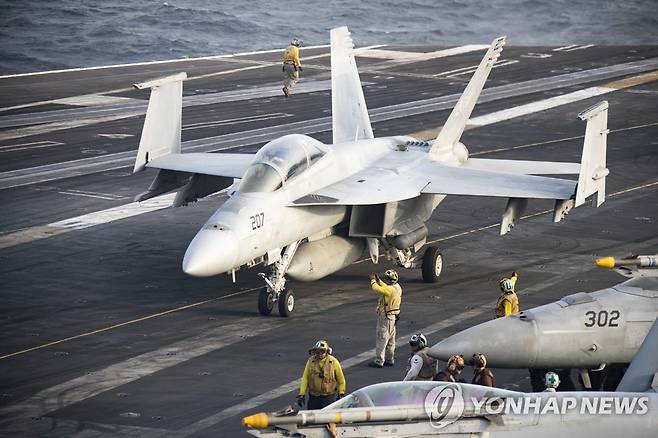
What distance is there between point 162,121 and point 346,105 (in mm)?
5205

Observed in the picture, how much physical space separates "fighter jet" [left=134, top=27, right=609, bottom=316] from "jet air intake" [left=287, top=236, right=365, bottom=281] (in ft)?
0.08

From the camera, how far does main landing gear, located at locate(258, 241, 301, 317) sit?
24922mm

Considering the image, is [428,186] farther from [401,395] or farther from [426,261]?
[401,395]

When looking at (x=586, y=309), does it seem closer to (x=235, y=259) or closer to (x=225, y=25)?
(x=235, y=259)

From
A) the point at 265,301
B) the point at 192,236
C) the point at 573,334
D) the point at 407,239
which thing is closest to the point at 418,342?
the point at 573,334

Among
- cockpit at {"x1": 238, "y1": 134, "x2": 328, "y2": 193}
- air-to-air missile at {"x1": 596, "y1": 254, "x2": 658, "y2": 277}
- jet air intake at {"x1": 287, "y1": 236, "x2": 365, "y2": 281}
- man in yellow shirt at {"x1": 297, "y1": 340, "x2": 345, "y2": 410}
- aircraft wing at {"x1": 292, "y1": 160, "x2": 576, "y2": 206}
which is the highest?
air-to-air missile at {"x1": 596, "y1": 254, "x2": 658, "y2": 277}

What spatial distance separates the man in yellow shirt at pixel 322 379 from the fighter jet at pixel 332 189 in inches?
228

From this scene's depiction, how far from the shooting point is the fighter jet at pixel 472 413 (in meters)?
15.0

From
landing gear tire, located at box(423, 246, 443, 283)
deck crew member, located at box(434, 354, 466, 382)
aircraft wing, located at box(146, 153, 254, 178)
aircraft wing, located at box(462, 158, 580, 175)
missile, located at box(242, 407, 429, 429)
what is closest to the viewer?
missile, located at box(242, 407, 429, 429)

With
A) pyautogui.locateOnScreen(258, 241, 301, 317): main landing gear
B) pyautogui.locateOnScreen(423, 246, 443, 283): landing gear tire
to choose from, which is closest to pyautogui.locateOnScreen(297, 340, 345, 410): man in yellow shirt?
pyautogui.locateOnScreen(258, 241, 301, 317): main landing gear

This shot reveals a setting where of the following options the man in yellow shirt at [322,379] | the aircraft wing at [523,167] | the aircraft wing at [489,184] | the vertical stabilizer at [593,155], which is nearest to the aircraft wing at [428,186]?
the aircraft wing at [489,184]

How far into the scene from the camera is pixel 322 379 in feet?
58.5

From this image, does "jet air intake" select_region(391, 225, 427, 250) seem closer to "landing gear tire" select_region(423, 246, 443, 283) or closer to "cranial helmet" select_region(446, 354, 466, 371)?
"landing gear tire" select_region(423, 246, 443, 283)

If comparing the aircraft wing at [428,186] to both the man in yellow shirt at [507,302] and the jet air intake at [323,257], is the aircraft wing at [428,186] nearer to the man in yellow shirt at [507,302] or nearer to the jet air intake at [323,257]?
the jet air intake at [323,257]
